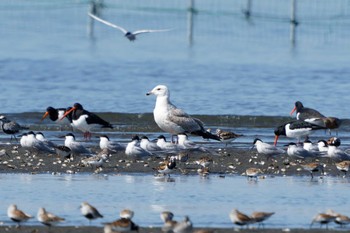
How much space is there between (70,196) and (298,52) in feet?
110

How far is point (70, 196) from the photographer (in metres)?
13.7

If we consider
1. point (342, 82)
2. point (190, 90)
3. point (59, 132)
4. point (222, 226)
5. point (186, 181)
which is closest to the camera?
point (222, 226)

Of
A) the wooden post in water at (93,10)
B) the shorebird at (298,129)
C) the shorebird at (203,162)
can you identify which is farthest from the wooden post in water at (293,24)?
the shorebird at (203,162)

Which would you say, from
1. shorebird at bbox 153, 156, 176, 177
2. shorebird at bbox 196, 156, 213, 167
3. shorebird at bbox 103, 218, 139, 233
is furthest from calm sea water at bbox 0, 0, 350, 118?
shorebird at bbox 103, 218, 139, 233

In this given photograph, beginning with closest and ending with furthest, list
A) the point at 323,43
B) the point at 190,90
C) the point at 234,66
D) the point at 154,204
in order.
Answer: the point at 154,204 → the point at 190,90 → the point at 234,66 → the point at 323,43

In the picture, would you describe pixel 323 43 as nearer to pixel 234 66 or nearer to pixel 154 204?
pixel 234 66

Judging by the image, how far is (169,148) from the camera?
17.6 m

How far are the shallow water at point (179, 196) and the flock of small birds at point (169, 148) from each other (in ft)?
1.36

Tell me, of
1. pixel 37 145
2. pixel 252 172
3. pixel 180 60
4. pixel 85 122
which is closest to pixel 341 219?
pixel 252 172

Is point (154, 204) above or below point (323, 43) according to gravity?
below

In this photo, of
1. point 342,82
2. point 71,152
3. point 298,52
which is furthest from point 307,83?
point 71,152

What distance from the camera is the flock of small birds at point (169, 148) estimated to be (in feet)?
38.0

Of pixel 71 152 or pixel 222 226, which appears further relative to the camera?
pixel 71 152

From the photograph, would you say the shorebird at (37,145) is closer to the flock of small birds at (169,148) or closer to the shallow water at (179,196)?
the flock of small birds at (169,148)
